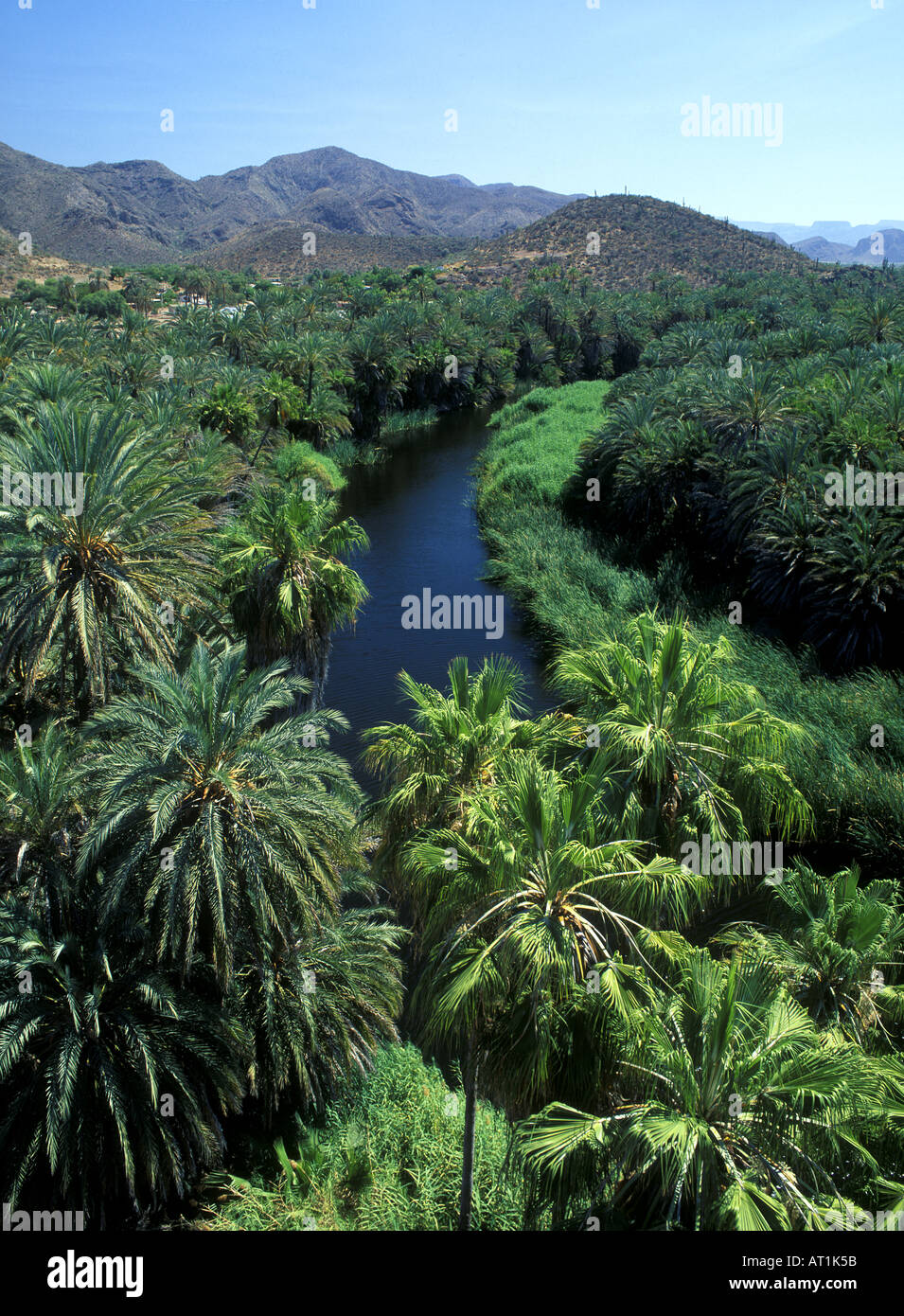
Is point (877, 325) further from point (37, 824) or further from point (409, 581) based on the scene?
point (37, 824)

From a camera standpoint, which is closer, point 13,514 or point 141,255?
point 13,514

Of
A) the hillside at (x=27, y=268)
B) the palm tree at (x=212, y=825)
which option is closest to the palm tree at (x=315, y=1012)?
the palm tree at (x=212, y=825)

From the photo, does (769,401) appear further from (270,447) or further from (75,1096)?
(75,1096)

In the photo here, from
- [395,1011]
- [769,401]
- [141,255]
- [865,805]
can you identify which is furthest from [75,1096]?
[141,255]

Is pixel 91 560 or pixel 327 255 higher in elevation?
pixel 327 255

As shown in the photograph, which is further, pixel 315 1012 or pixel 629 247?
pixel 629 247

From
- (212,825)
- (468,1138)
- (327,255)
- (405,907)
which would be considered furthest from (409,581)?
(327,255)

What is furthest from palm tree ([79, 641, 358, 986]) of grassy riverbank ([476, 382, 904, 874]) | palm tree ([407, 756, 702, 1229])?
grassy riverbank ([476, 382, 904, 874])
